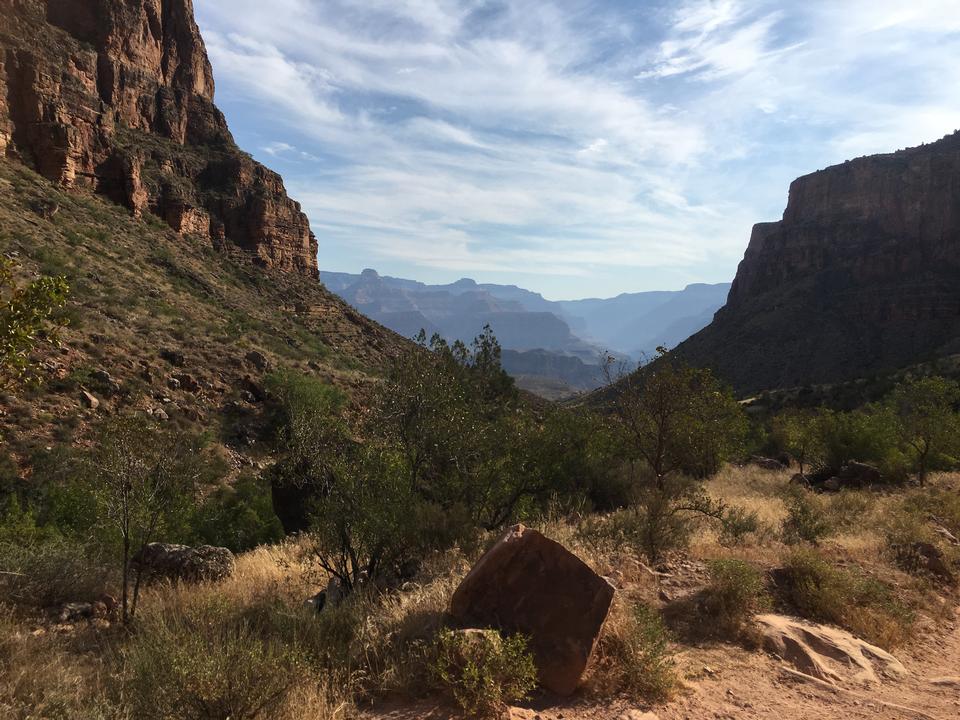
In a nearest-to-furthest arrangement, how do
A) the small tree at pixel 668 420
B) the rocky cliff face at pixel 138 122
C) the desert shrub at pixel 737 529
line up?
1. the desert shrub at pixel 737 529
2. the small tree at pixel 668 420
3. the rocky cliff face at pixel 138 122

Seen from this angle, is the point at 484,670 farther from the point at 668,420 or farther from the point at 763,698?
the point at 668,420

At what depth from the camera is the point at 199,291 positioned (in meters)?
38.9

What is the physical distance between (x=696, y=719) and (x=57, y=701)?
5.43 metres

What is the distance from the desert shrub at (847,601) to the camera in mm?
6918

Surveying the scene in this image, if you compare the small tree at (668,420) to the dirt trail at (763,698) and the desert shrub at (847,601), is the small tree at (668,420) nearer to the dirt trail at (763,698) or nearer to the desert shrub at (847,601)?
the desert shrub at (847,601)

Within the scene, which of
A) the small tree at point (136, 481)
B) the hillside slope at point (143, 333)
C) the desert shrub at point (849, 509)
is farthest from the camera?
the hillside slope at point (143, 333)

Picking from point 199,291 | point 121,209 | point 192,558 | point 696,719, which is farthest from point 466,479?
point 121,209

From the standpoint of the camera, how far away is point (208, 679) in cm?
413

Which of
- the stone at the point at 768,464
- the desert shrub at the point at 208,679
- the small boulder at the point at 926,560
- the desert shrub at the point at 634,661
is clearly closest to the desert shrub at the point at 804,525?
the small boulder at the point at 926,560

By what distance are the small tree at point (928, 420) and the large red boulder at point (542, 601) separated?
19132 millimetres

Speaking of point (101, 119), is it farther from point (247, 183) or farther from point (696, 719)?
point (696, 719)

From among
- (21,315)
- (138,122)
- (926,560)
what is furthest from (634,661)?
(138,122)

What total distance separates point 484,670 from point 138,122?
218 feet

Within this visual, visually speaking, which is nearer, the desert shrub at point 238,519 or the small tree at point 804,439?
the desert shrub at point 238,519
